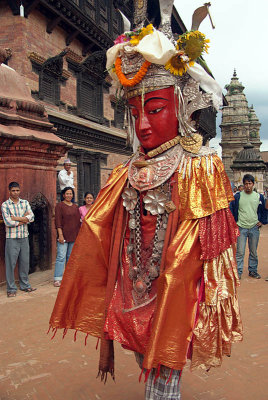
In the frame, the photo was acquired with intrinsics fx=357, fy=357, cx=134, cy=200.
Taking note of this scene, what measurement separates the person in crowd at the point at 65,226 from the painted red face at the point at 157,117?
4120 millimetres

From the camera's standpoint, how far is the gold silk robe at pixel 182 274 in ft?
6.38

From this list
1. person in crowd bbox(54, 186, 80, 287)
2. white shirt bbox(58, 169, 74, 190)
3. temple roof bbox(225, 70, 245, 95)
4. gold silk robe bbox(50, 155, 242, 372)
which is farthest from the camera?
temple roof bbox(225, 70, 245, 95)

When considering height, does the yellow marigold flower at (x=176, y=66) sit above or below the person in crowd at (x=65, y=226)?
above

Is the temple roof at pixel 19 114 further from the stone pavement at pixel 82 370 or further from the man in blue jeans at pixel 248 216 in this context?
the man in blue jeans at pixel 248 216

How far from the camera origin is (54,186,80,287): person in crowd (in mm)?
6133

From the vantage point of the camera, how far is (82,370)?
3.22m

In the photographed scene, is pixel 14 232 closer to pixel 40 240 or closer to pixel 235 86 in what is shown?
pixel 40 240

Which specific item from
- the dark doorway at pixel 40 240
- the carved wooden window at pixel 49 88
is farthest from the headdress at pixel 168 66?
the carved wooden window at pixel 49 88

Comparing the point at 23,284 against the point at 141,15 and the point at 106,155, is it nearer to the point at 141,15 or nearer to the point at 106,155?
the point at 141,15

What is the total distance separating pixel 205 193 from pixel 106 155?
14412 millimetres

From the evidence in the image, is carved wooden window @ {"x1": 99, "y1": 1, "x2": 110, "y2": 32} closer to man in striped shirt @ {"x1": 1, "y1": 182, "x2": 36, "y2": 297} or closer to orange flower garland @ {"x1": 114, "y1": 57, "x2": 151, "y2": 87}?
man in striped shirt @ {"x1": 1, "y1": 182, "x2": 36, "y2": 297}

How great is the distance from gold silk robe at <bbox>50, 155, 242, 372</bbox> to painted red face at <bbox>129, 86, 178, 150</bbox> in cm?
27

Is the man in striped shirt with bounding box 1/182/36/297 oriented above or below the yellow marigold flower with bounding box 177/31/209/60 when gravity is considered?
below

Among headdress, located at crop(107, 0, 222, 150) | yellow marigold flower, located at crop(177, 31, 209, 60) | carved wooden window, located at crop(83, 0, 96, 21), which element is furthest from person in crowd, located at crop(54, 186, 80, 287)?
carved wooden window, located at crop(83, 0, 96, 21)
